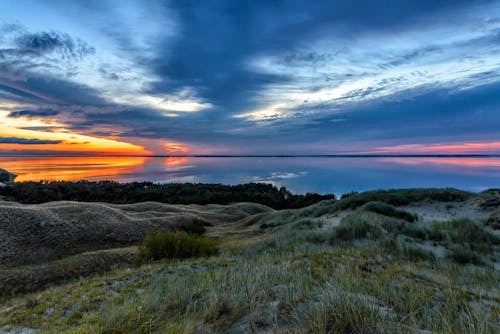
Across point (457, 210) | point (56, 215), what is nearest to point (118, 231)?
point (56, 215)

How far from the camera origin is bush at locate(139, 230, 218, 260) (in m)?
8.30

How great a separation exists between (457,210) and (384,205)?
5.90m

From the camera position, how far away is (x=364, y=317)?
7.48ft

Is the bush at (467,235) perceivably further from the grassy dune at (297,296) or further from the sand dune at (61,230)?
the sand dune at (61,230)

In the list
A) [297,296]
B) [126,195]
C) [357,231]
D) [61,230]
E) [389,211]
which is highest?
[297,296]

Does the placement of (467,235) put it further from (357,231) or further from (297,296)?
(297,296)

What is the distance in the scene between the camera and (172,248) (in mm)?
8500

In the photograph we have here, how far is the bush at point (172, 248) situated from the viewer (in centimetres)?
830

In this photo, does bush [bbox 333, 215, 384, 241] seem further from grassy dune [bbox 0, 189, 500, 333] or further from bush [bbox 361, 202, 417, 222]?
bush [bbox 361, 202, 417, 222]

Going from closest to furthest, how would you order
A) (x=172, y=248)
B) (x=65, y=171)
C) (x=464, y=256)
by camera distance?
(x=464, y=256), (x=172, y=248), (x=65, y=171)

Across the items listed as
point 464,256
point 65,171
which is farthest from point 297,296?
point 65,171

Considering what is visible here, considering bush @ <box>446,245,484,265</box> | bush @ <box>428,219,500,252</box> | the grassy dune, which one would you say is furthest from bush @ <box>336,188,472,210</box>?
bush @ <box>446,245,484,265</box>

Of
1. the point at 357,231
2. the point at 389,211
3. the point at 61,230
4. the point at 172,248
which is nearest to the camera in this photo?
the point at 172,248

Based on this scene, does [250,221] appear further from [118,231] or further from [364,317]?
[364,317]
